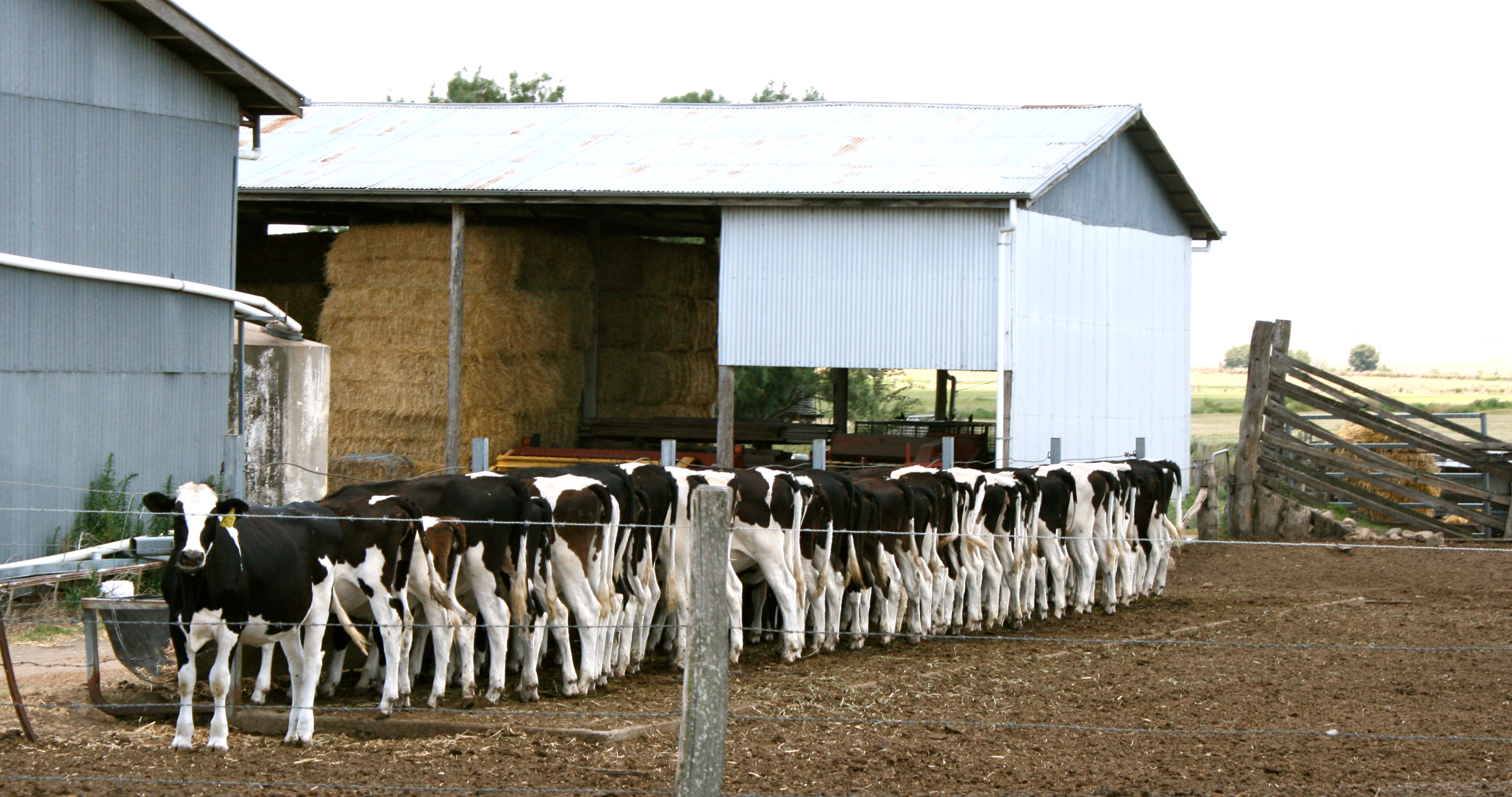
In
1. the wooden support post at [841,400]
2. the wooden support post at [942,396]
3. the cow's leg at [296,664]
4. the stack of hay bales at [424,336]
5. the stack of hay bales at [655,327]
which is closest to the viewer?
the cow's leg at [296,664]

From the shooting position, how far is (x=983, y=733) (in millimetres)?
8422

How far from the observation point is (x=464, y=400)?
19.8 meters

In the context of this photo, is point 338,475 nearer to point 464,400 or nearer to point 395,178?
point 464,400

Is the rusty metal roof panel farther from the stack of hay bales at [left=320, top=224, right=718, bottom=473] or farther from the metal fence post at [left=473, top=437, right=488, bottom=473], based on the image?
the metal fence post at [left=473, top=437, right=488, bottom=473]

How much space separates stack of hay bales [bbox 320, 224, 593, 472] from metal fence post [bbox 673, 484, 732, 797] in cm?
1466

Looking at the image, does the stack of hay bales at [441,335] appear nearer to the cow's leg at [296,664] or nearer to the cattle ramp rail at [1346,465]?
the cattle ramp rail at [1346,465]

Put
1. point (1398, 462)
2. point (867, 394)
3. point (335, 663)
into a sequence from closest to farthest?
point (335, 663), point (1398, 462), point (867, 394)

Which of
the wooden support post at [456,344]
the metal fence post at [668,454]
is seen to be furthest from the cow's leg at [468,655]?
the wooden support post at [456,344]

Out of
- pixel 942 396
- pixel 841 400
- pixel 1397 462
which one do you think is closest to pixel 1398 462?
pixel 1397 462

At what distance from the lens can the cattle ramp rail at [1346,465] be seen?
20422 millimetres

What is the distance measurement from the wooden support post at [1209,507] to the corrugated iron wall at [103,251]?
12520 millimetres

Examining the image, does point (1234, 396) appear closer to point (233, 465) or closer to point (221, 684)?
point (233, 465)

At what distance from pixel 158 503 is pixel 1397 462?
60.0 ft

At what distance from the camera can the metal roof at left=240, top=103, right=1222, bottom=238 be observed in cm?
1811
